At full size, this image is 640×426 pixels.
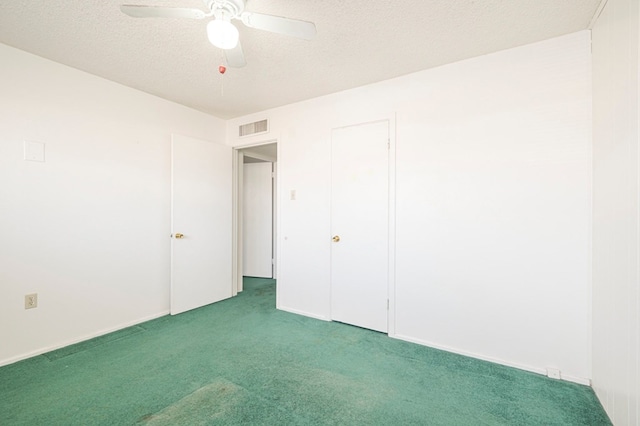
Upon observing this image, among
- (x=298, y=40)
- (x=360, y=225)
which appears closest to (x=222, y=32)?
(x=298, y=40)

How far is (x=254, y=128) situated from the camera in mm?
3699

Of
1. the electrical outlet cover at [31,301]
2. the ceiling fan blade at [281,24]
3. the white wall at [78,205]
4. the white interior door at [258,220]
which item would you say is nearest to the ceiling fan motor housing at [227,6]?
the ceiling fan blade at [281,24]

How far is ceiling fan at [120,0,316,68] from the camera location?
144cm

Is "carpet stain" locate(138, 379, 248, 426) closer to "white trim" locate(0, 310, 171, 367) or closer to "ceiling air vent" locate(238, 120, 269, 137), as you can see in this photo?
"white trim" locate(0, 310, 171, 367)

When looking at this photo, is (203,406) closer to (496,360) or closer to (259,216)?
(496,360)

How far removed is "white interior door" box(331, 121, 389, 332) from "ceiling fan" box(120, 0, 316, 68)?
1.42 metres

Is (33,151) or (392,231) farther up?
(33,151)

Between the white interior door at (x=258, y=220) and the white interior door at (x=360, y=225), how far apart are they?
Answer: 2425 mm

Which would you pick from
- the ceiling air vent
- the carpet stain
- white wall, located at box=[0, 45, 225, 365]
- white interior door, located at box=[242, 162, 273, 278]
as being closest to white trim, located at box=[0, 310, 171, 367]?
white wall, located at box=[0, 45, 225, 365]

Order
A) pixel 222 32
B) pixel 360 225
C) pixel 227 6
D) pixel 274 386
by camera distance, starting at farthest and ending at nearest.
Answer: pixel 360 225
pixel 274 386
pixel 227 6
pixel 222 32

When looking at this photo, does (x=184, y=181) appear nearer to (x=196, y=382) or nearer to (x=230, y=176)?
(x=230, y=176)

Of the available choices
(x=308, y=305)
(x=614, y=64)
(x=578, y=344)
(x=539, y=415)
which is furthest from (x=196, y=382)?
(x=614, y=64)

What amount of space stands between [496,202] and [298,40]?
2.04 m

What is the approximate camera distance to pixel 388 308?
107 inches
